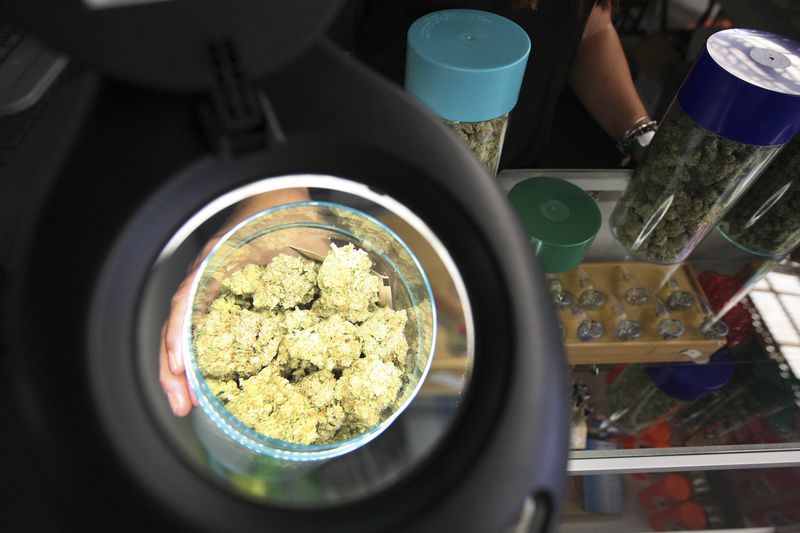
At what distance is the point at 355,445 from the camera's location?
0.51 metres

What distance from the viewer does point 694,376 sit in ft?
3.02

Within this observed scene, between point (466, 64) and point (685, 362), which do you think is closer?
point (466, 64)

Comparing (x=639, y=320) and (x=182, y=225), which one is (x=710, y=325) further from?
(x=182, y=225)

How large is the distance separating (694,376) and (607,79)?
649 mm

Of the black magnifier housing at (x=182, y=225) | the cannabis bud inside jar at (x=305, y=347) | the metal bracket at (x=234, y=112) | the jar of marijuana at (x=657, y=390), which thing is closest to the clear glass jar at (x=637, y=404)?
the jar of marijuana at (x=657, y=390)

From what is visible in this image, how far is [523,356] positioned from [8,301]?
309 millimetres

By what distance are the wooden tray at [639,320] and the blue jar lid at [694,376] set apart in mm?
27

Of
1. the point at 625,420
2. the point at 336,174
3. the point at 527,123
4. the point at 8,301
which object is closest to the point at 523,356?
the point at 336,174

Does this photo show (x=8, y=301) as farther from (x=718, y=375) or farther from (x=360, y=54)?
(x=718, y=375)

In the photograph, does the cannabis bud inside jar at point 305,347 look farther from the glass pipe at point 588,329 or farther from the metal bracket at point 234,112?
the glass pipe at point 588,329

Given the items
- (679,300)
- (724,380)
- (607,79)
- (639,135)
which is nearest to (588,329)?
(679,300)

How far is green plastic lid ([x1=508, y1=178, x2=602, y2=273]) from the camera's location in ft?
2.42

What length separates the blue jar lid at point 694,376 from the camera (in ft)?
3.01

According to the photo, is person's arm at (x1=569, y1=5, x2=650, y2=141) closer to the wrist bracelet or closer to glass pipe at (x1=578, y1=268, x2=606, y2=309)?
the wrist bracelet
